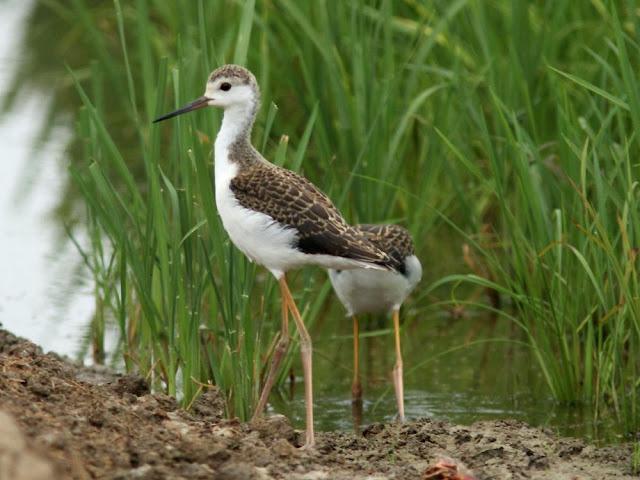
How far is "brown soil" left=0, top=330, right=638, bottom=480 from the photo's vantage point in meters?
5.00

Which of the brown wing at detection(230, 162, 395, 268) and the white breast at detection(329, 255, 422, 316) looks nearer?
the brown wing at detection(230, 162, 395, 268)

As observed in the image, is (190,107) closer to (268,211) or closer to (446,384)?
(268,211)

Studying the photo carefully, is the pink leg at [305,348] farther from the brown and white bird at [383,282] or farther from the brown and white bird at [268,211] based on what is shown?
the brown and white bird at [383,282]

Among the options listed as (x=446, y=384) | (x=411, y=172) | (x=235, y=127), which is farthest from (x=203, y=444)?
(x=411, y=172)

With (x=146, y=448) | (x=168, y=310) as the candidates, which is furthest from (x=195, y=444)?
(x=168, y=310)

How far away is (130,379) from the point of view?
274 inches

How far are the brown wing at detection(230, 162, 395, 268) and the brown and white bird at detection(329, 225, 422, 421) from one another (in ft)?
2.74

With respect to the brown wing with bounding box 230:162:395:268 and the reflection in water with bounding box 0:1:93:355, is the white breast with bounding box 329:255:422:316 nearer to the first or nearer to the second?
the brown wing with bounding box 230:162:395:268

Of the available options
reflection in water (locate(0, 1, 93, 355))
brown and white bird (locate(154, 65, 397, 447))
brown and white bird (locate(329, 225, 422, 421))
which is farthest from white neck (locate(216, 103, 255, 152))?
reflection in water (locate(0, 1, 93, 355))

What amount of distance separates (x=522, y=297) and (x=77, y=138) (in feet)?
21.4

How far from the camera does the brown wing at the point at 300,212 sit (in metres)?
6.69

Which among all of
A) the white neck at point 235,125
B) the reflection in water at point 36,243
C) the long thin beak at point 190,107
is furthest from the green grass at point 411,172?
the reflection in water at point 36,243

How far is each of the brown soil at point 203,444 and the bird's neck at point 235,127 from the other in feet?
3.98

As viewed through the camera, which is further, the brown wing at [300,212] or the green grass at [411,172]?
the green grass at [411,172]
